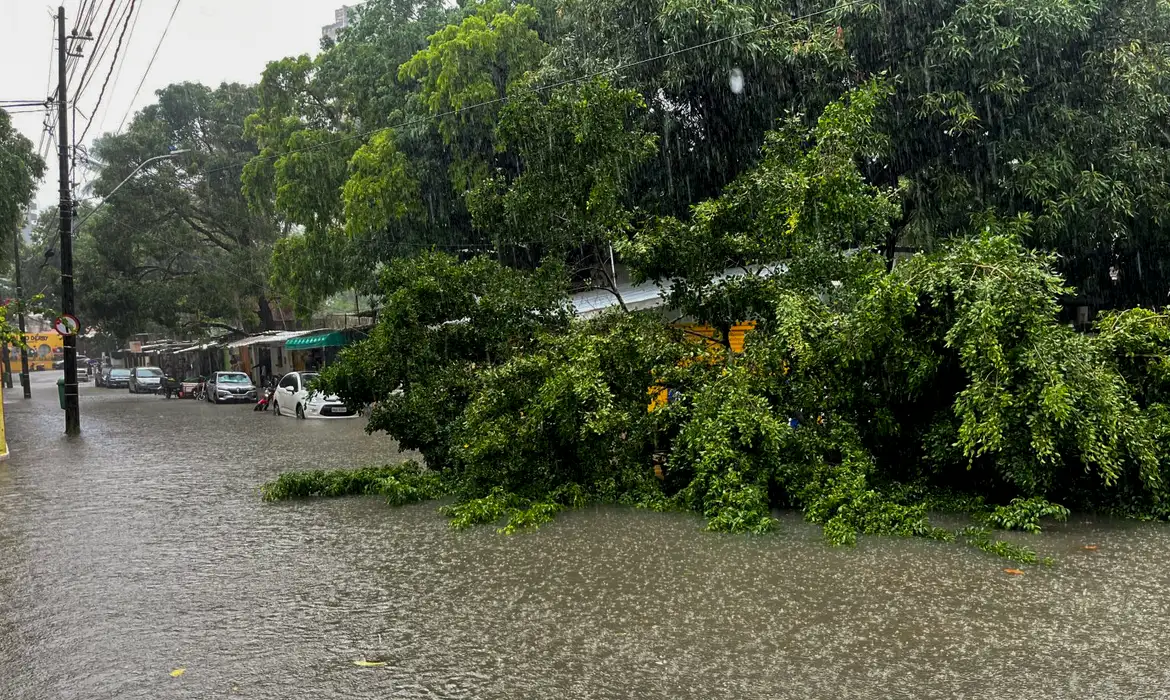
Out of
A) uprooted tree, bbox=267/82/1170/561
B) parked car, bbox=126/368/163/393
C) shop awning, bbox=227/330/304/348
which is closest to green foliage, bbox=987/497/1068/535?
uprooted tree, bbox=267/82/1170/561

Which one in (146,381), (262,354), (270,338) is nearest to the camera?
(270,338)

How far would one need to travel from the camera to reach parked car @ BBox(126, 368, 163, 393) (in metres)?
48.4

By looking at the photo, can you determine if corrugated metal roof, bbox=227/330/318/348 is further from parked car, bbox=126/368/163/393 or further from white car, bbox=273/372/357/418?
white car, bbox=273/372/357/418

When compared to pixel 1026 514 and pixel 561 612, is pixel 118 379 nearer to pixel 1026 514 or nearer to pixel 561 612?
pixel 561 612

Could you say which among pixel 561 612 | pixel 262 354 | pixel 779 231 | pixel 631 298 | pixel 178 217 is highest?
pixel 178 217

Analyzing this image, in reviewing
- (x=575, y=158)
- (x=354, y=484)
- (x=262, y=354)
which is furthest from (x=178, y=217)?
(x=575, y=158)

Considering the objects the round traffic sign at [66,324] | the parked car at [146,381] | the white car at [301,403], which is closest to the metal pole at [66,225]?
the round traffic sign at [66,324]

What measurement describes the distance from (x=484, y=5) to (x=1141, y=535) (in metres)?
18.1

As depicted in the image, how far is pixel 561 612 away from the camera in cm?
665

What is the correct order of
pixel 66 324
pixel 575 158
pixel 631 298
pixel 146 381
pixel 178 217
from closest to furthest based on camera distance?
pixel 575 158 → pixel 631 298 → pixel 66 324 → pixel 178 217 → pixel 146 381

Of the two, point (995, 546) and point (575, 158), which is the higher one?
point (575, 158)

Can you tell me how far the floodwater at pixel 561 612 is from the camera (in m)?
5.31

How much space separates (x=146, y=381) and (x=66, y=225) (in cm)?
2785

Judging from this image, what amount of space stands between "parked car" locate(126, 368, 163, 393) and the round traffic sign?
27306 mm
